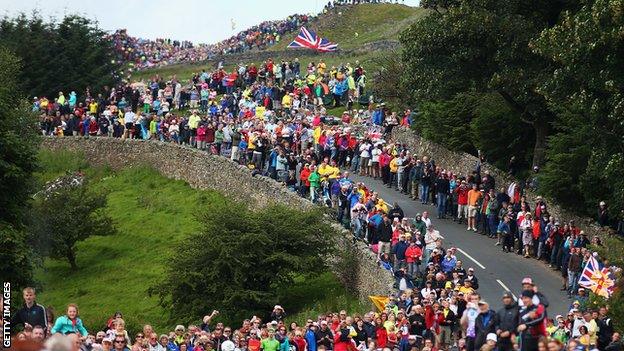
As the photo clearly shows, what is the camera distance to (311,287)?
44.9m

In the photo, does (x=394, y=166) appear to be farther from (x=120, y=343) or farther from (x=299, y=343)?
(x=120, y=343)

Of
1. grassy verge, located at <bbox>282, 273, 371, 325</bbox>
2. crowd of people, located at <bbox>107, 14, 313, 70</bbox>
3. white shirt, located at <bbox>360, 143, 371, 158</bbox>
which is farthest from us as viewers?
crowd of people, located at <bbox>107, 14, 313, 70</bbox>

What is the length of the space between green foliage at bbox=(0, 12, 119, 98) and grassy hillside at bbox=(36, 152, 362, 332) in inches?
448

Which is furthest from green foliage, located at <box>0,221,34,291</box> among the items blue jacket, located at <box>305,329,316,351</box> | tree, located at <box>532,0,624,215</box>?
tree, located at <box>532,0,624,215</box>

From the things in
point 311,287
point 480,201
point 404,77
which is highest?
point 404,77

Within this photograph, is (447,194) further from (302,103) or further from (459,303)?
(302,103)

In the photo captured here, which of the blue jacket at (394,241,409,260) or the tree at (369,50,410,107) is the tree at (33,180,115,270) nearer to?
the tree at (369,50,410,107)

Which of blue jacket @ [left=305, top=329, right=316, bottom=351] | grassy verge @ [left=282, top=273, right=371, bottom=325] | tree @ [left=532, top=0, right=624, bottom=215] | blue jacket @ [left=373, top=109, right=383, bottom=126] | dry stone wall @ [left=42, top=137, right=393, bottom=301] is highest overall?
tree @ [left=532, top=0, right=624, bottom=215]

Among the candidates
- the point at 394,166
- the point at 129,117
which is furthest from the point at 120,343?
the point at 129,117

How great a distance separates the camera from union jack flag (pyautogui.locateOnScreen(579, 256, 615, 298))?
32875 mm

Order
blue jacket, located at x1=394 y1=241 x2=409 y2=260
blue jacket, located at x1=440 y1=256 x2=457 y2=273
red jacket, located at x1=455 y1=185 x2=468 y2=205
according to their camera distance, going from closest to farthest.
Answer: blue jacket, located at x1=440 y1=256 x2=457 y2=273 < blue jacket, located at x1=394 y1=241 x2=409 y2=260 < red jacket, located at x1=455 y1=185 x2=468 y2=205

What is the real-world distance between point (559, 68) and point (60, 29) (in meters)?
45.7

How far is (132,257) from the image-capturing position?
56.4 metres

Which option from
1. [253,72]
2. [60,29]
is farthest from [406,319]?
[60,29]
